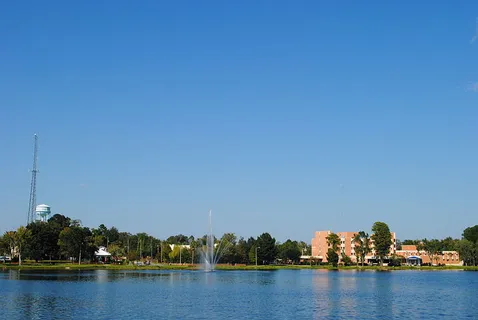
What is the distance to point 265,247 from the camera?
17438 centimetres

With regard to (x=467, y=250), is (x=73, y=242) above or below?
above

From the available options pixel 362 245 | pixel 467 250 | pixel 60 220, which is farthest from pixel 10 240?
pixel 467 250

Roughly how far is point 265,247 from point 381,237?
34447mm

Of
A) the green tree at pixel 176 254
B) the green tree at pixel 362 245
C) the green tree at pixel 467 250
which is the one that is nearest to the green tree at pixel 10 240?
the green tree at pixel 176 254

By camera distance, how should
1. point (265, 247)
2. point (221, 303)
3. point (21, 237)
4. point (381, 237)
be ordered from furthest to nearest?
point (265, 247) → point (381, 237) → point (21, 237) → point (221, 303)

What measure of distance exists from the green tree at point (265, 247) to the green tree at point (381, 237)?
30.6 m

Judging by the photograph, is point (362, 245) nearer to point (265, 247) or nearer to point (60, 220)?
point (265, 247)

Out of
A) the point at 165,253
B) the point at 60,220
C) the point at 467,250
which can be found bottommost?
the point at 165,253

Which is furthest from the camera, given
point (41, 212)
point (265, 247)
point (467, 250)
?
point (41, 212)

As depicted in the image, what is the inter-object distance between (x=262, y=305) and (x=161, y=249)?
452 ft

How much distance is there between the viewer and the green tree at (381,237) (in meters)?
168

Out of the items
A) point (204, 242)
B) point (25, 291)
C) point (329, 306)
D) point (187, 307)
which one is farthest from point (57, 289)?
point (204, 242)

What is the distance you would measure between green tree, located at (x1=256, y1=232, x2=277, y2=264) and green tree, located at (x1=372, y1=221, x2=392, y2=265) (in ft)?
100

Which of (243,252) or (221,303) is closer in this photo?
(221,303)
